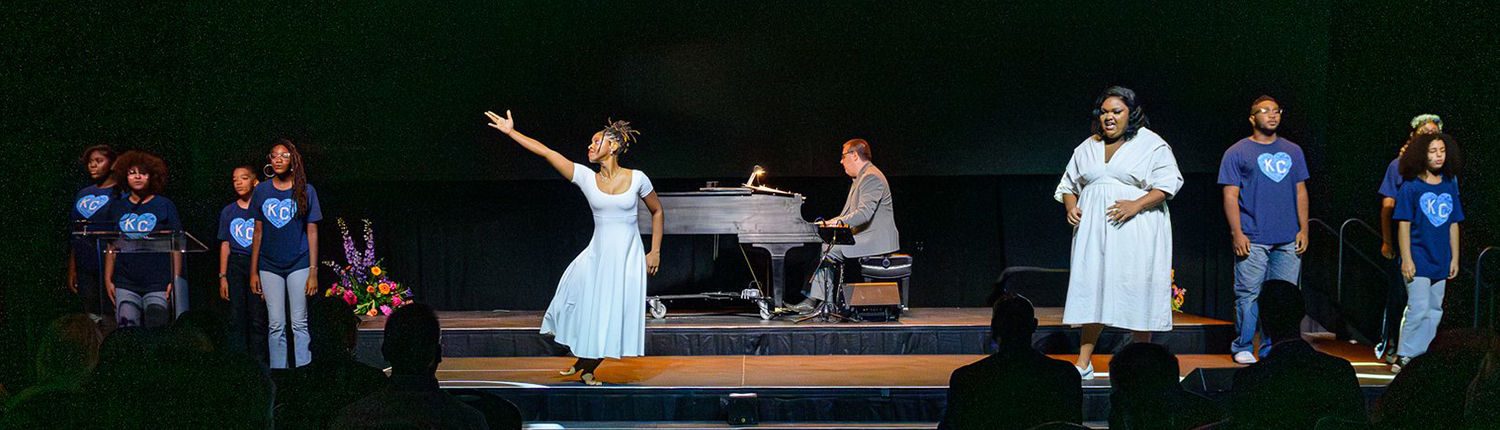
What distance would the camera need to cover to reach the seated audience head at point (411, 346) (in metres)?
2.78

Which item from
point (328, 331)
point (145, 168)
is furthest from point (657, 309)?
point (328, 331)

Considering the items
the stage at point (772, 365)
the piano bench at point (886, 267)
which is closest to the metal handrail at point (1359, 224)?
the stage at point (772, 365)

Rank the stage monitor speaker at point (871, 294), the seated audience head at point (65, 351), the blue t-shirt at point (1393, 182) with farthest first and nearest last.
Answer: the stage monitor speaker at point (871, 294) < the blue t-shirt at point (1393, 182) < the seated audience head at point (65, 351)

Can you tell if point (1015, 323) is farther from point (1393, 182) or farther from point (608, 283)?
point (1393, 182)

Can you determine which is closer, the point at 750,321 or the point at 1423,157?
the point at 1423,157

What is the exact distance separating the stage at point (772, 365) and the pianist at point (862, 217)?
56 cm

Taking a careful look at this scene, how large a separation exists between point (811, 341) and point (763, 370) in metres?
0.90

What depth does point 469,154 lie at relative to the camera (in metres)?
9.20

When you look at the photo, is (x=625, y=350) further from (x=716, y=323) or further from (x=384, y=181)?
(x=384, y=181)

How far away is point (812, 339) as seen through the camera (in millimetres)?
7660

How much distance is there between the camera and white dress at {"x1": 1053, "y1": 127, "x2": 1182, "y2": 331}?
577 centimetres

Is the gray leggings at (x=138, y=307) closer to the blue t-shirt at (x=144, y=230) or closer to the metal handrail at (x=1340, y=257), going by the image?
the blue t-shirt at (x=144, y=230)

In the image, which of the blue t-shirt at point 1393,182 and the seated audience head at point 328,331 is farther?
the blue t-shirt at point 1393,182

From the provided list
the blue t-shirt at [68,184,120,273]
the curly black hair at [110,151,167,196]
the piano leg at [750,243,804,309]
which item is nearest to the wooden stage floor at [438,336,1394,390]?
the piano leg at [750,243,804,309]
